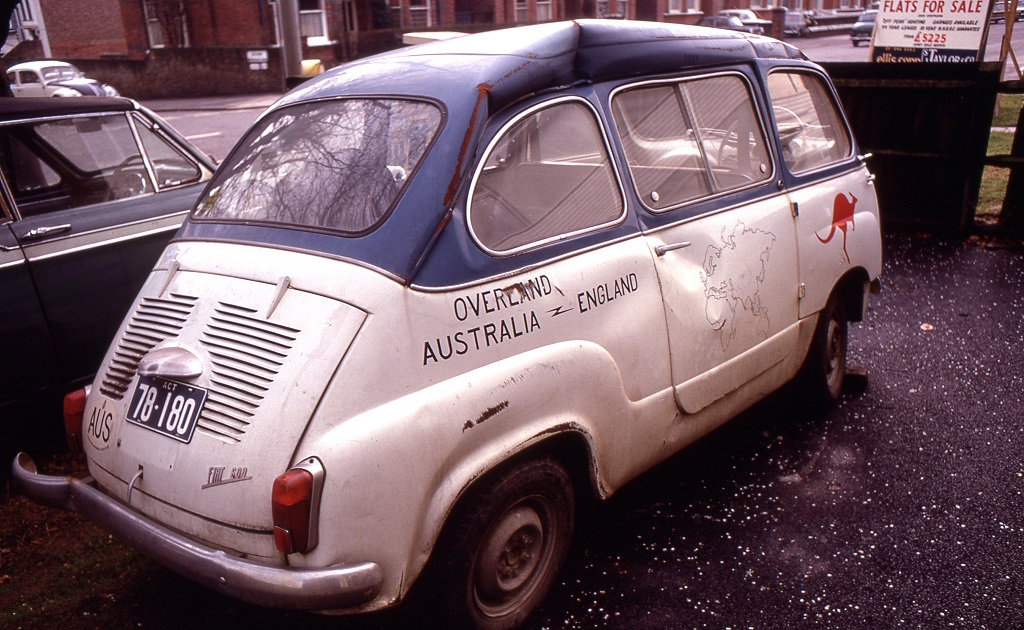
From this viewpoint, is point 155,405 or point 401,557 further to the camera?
point 155,405

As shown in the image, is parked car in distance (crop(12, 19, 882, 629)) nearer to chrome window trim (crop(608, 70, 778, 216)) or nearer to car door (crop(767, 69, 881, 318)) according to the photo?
chrome window trim (crop(608, 70, 778, 216))

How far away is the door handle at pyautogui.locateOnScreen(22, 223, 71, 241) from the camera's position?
4.13 meters

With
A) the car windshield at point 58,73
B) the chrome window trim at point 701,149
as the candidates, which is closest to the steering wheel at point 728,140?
the chrome window trim at point 701,149

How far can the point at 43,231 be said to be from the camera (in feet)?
13.7

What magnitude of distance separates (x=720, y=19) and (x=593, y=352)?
37265 mm

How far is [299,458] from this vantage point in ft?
7.65

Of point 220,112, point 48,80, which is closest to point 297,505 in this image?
A: point 48,80

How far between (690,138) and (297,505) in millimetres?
2298

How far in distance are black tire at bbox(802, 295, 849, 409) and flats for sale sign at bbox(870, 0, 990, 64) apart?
6373 mm

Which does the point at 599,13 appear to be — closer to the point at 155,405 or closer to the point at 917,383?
the point at 917,383

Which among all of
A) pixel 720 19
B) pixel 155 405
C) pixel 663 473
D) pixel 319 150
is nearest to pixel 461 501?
pixel 155 405

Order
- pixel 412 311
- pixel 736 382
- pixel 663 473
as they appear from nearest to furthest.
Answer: pixel 412 311, pixel 736 382, pixel 663 473

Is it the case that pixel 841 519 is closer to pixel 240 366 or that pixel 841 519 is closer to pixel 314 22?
pixel 240 366

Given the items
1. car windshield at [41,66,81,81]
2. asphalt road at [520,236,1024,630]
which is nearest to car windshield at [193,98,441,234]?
asphalt road at [520,236,1024,630]
